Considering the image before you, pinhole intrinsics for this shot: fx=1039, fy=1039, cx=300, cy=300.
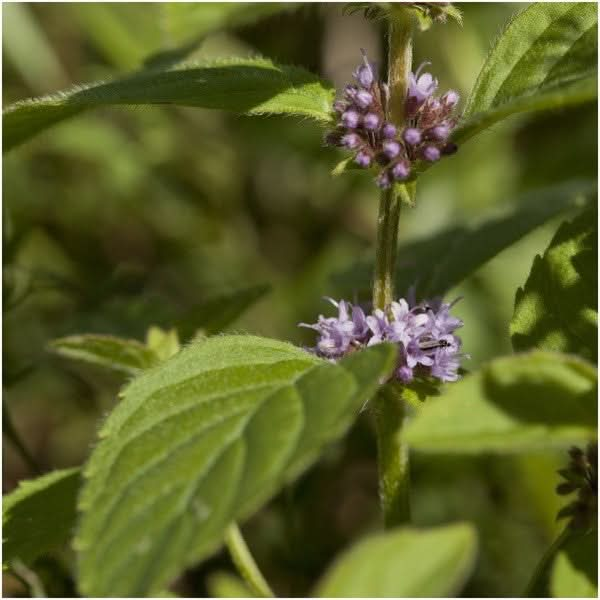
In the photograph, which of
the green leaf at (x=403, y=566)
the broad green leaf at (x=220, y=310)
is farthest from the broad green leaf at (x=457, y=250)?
the green leaf at (x=403, y=566)

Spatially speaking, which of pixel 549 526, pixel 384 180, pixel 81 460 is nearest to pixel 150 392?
pixel 384 180

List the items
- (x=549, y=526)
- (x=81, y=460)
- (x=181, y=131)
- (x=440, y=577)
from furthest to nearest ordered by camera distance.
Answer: (x=181, y=131), (x=81, y=460), (x=549, y=526), (x=440, y=577)

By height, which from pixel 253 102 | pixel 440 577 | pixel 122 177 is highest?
pixel 122 177

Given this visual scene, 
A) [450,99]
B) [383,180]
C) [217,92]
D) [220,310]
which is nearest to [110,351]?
[220,310]

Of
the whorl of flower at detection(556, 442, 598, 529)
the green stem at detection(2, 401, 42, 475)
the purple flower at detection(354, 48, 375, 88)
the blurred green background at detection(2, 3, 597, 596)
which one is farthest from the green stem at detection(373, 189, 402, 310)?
the blurred green background at detection(2, 3, 597, 596)

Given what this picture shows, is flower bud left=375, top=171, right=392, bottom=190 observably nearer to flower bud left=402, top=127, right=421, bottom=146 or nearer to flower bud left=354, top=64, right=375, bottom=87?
flower bud left=402, top=127, right=421, bottom=146

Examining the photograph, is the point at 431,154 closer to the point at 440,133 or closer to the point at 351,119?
the point at 440,133

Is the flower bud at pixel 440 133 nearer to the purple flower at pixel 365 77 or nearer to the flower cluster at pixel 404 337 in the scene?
the purple flower at pixel 365 77

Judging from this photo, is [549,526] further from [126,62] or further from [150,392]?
[126,62]
